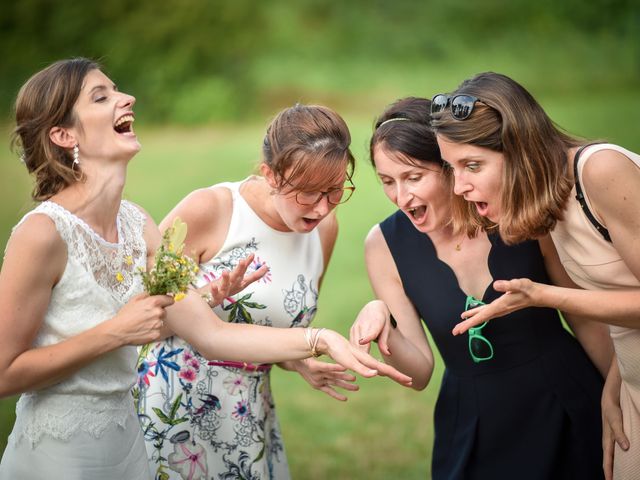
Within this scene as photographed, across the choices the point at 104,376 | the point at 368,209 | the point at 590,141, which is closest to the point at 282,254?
the point at 104,376

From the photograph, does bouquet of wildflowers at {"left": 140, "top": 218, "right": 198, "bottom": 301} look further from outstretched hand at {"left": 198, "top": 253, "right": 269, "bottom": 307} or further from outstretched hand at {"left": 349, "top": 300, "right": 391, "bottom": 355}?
outstretched hand at {"left": 349, "top": 300, "right": 391, "bottom": 355}

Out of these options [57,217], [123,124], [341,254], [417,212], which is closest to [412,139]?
[417,212]

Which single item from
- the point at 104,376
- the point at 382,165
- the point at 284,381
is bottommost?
the point at 284,381

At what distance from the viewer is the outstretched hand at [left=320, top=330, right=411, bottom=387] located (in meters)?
2.71

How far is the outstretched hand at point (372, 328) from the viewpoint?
111 inches

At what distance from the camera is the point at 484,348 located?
3061 mm

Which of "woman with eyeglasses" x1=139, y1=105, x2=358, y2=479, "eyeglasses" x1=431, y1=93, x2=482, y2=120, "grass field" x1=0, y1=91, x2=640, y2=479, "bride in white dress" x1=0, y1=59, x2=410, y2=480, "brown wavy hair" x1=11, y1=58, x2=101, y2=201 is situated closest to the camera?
"bride in white dress" x1=0, y1=59, x2=410, y2=480

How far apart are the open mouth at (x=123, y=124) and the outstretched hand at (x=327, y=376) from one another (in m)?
0.98

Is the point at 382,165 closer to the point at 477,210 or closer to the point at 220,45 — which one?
the point at 477,210

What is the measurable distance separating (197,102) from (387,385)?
5957 mm

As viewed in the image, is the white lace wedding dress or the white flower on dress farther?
the white flower on dress

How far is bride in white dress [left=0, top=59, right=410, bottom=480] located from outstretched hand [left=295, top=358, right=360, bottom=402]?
0.20 m

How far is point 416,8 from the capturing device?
1134cm

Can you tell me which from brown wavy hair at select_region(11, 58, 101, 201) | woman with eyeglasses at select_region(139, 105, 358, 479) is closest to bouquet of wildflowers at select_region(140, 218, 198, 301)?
brown wavy hair at select_region(11, 58, 101, 201)
